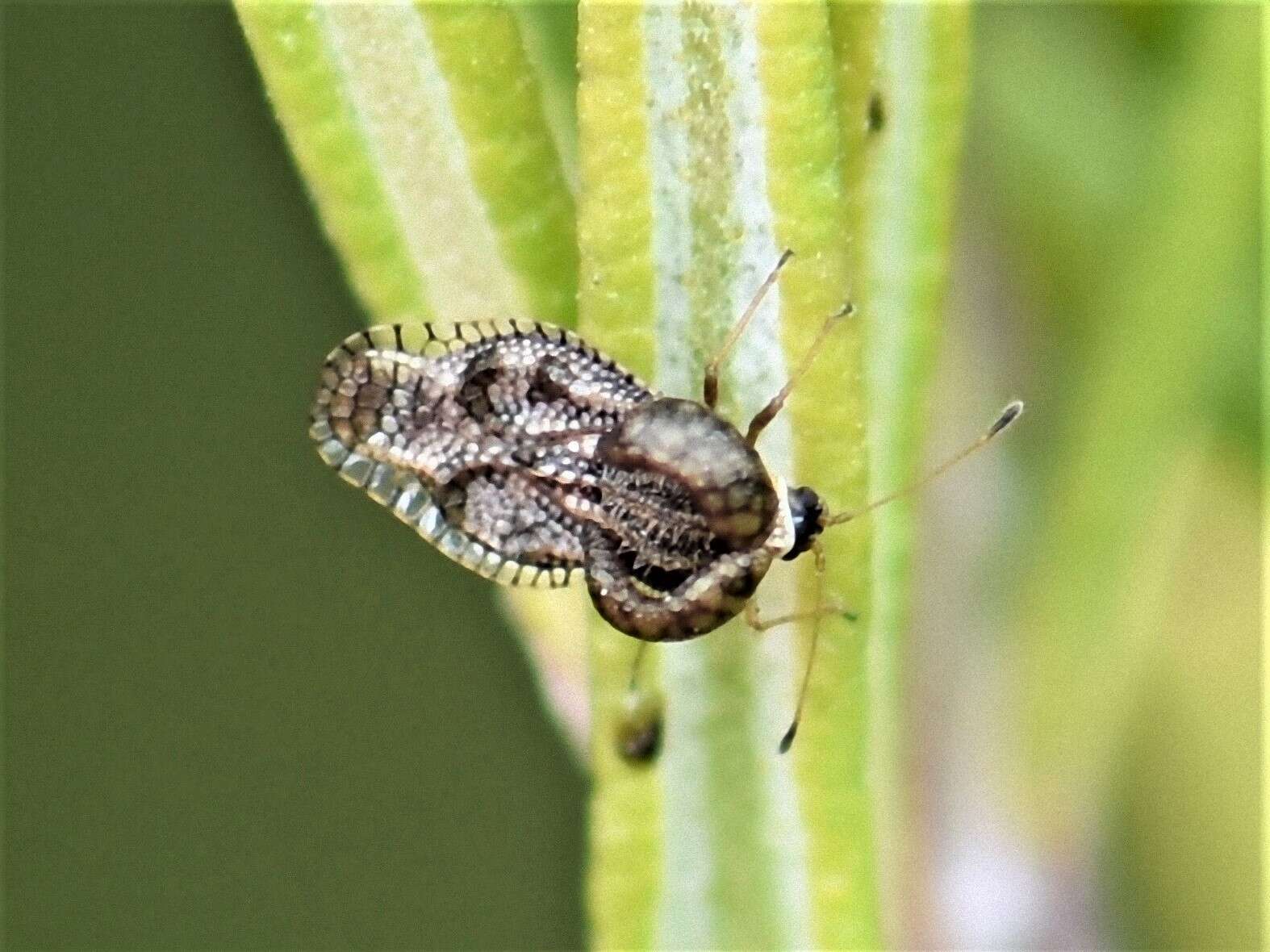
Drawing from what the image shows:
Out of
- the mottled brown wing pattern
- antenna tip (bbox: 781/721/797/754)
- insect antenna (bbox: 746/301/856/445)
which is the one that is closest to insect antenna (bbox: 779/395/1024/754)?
antenna tip (bbox: 781/721/797/754)

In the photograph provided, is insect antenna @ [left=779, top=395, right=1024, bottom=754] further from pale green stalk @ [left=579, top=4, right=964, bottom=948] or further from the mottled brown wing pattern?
the mottled brown wing pattern

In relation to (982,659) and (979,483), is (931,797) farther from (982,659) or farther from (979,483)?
(979,483)

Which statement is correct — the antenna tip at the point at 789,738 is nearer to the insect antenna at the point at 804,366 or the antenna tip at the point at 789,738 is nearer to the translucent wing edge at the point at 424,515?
the insect antenna at the point at 804,366

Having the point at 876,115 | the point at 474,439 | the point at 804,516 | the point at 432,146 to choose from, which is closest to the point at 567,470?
the point at 474,439

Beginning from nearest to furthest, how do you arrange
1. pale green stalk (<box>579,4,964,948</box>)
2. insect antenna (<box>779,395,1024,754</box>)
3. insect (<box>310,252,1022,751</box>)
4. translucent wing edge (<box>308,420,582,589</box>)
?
1. pale green stalk (<box>579,4,964,948</box>)
2. insect antenna (<box>779,395,1024,754</box>)
3. insect (<box>310,252,1022,751</box>)
4. translucent wing edge (<box>308,420,582,589</box>)

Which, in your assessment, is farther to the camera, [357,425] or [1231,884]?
[1231,884]

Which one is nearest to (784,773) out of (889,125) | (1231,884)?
(889,125)
